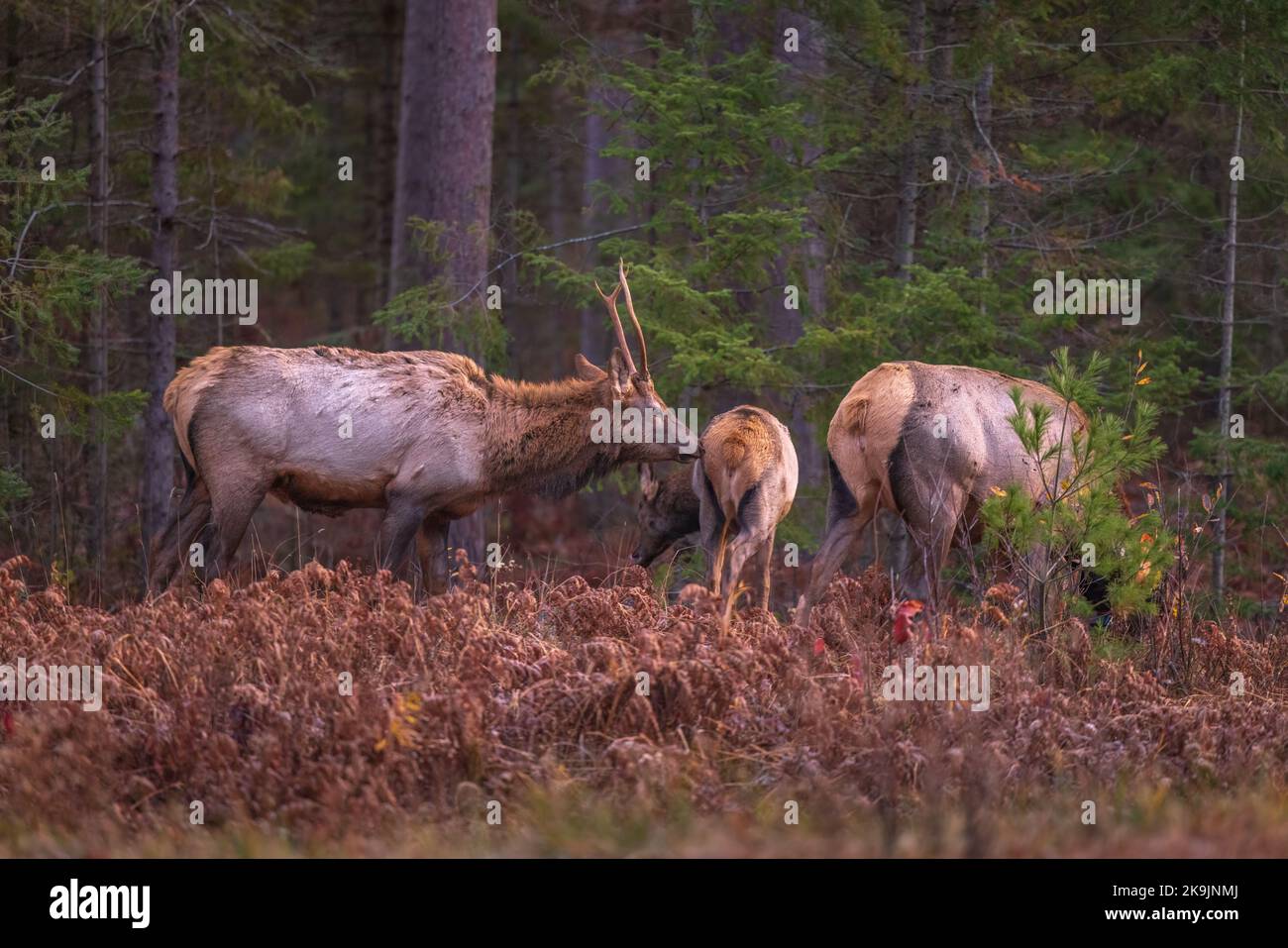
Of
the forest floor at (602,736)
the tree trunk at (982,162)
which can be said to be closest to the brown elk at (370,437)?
the forest floor at (602,736)

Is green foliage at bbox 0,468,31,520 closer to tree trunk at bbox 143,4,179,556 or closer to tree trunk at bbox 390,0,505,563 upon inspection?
tree trunk at bbox 143,4,179,556

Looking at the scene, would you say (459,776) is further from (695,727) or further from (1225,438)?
(1225,438)

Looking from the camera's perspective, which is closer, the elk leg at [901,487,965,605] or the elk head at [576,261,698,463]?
the elk leg at [901,487,965,605]

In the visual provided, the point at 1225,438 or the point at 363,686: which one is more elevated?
the point at 1225,438

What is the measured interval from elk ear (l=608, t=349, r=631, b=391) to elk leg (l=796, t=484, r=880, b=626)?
190cm

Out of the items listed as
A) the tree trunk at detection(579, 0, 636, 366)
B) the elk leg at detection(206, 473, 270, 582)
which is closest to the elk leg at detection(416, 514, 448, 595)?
the elk leg at detection(206, 473, 270, 582)

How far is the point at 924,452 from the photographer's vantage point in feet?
33.4

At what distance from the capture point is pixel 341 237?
2539cm

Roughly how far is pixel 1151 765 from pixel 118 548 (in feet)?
37.0

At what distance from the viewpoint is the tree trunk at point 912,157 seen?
42.8 ft

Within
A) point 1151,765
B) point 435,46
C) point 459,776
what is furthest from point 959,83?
point 459,776

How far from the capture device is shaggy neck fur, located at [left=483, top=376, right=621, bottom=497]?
10.8 metres

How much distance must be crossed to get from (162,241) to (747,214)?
5396 millimetres

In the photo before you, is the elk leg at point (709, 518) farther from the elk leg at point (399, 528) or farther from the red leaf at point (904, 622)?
the red leaf at point (904, 622)
